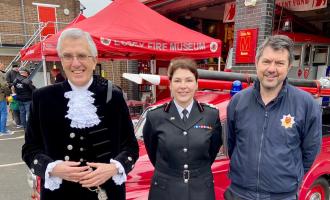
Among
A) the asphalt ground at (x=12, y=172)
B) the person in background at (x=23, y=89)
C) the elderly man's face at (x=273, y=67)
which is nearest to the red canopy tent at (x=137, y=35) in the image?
the asphalt ground at (x=12, y=172)

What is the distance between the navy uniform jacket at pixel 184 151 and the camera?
2.15 m

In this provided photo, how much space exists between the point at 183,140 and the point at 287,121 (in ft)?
2.35

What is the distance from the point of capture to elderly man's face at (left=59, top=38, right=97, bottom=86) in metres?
1.63

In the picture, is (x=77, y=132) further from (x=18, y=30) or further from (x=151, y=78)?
(x=18, y=30)

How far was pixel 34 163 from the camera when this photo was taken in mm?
1717

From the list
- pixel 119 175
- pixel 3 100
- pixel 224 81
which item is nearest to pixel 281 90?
pixel 224 81

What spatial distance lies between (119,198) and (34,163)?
56cm

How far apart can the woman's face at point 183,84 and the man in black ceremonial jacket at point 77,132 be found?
0.45 meters

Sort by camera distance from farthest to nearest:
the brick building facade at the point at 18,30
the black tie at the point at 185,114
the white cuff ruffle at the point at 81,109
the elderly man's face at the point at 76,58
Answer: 1. the brick building facade at the point at 18,30
2. the black tie at the point at 185,114
3. the white cuff ruffle at the point at 81,109
4. the elderly man's face at the point at 76,58

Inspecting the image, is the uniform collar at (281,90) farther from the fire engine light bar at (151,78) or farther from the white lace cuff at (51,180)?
the white lace cuff at (51,180)

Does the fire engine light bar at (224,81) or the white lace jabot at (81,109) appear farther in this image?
the fire engine light bar at (224,81)

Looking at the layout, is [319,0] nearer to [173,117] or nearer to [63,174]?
[173,117]

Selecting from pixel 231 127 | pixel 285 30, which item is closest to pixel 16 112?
pixel 285 30

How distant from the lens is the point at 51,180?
170 cm
